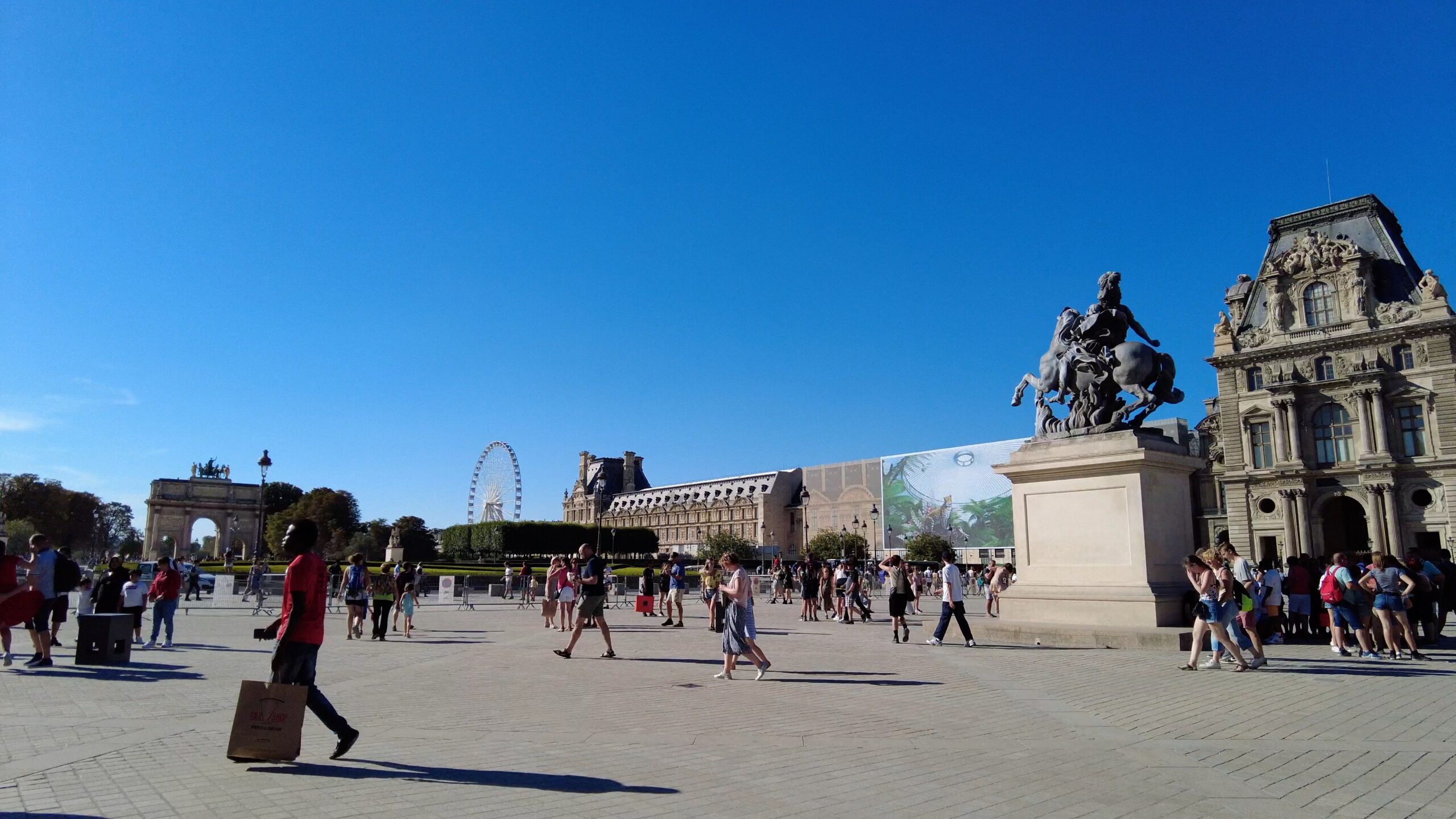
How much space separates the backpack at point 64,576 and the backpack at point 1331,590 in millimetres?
19447

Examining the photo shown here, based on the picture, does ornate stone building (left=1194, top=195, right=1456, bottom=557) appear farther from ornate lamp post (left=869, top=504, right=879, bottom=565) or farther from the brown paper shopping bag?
the brown paper shopping bag

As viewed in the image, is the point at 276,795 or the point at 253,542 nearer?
→ the point at 276,795

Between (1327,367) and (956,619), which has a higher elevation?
(1327,367)

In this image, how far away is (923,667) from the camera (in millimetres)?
12414

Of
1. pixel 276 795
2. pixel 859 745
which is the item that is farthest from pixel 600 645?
pixel 276 795

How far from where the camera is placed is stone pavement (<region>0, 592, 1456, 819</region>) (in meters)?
5.40

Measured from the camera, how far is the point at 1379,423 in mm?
50594

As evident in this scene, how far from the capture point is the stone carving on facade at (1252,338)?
2252 inches

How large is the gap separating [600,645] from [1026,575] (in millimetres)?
8017

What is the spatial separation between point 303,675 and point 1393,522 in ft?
194

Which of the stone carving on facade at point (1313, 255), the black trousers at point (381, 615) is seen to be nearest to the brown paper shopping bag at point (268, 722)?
the black trousers at point (381, 615)

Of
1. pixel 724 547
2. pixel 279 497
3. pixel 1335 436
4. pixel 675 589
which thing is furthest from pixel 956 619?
pixel 279 497

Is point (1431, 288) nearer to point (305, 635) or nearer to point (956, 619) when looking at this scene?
point (956, 619)

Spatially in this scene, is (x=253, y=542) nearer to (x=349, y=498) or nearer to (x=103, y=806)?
(x=349, y=498)
